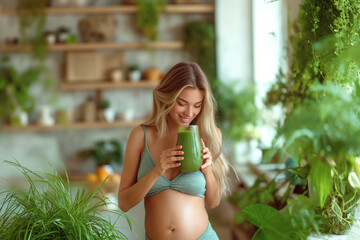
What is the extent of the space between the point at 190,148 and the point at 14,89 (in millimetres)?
3856

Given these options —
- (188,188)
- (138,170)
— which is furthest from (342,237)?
(138,170)

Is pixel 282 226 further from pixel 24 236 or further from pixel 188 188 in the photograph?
pixel 24 236

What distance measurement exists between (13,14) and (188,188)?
4.07 meters

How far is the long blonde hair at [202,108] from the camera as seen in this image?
4.51 feet

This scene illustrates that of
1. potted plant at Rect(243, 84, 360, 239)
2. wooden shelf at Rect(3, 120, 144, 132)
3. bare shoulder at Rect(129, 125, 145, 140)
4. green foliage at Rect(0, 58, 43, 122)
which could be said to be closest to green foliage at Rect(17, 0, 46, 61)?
green foliage at Rect(0, 58, 43, 122)

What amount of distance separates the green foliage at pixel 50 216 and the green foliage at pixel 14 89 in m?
3.66

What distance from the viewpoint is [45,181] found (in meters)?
1.21

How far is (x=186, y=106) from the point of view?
Answer: 1.37m

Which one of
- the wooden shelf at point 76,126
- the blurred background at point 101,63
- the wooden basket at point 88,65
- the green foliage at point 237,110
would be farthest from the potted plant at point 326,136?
the wooden basket at point 88,65

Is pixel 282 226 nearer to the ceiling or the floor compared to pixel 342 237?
nearer to the ceiling

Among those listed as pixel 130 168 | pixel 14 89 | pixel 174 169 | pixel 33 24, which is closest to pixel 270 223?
pixel 174 169

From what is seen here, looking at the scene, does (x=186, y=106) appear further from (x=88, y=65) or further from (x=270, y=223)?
(x=88, y=65)

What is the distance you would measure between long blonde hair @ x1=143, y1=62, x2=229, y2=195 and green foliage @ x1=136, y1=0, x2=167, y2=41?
338 cm

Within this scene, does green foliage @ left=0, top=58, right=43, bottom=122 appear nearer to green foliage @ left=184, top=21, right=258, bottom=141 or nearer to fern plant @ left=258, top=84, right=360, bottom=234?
green foliage @ left=184, top=21, right=258, bottom=141
